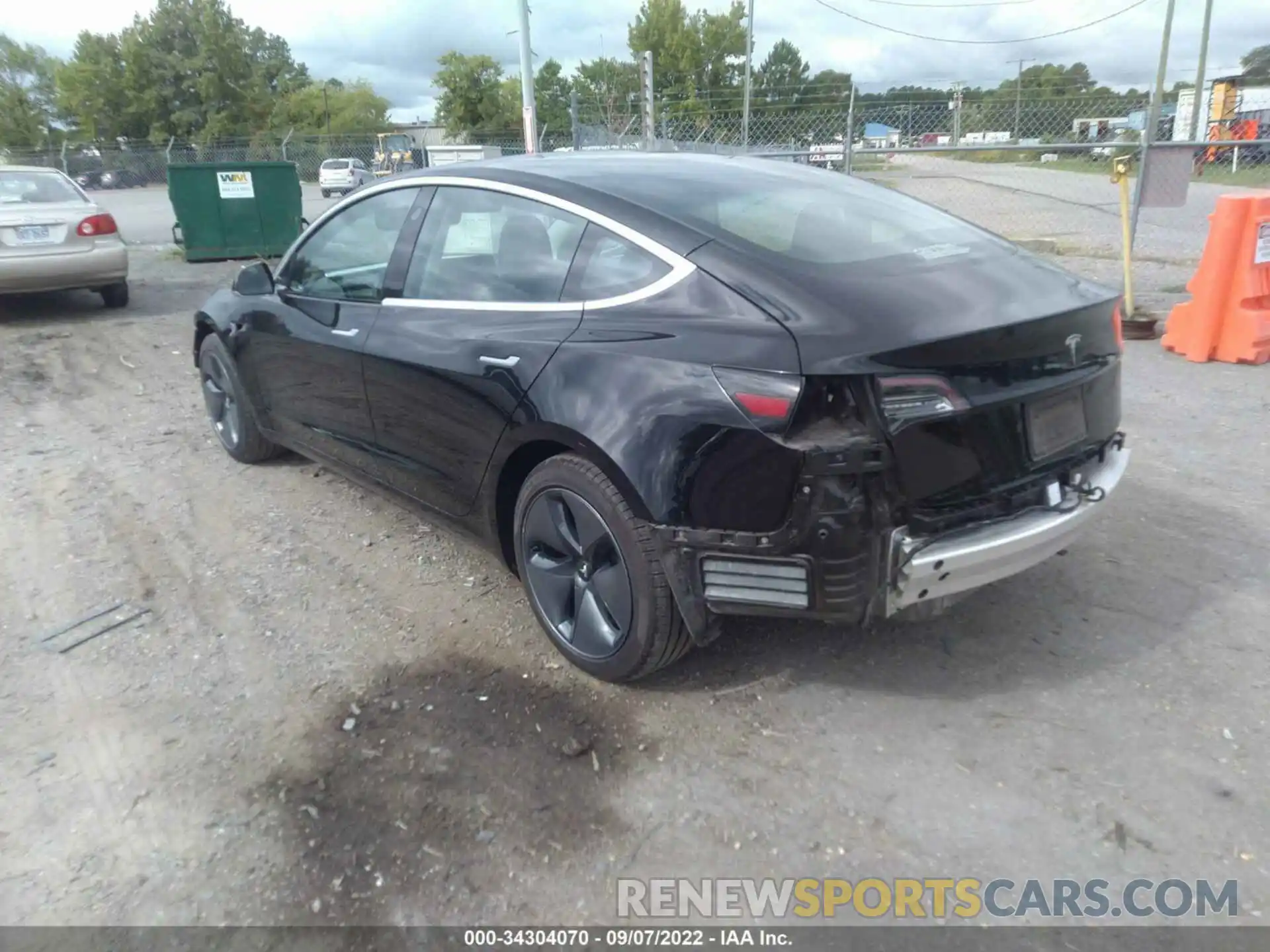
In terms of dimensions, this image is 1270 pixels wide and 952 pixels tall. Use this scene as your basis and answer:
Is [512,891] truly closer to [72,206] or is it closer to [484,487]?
[484,487]

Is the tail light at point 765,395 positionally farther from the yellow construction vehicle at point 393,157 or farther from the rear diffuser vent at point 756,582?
the yellow construction vehicle at point 393,157

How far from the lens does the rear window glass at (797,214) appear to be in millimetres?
3031

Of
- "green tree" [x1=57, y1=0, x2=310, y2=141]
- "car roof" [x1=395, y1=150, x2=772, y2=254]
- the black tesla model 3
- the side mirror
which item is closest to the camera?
the black tesla model 3

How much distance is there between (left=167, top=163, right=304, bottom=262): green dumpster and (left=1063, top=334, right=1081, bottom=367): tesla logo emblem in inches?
480

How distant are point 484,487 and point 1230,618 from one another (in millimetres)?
2755

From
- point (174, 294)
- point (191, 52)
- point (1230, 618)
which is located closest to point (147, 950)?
point (1230, 618)

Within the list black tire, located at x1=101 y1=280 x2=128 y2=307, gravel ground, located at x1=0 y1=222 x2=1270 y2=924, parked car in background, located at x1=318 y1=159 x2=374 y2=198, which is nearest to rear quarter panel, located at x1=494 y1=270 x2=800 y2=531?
gravel ground, located at x1=0 y1=222 x2=1270 y2=924

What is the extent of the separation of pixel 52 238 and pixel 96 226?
1.43ft

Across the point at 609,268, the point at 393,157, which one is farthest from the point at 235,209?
the point at 393,157

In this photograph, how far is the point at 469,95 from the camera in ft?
190

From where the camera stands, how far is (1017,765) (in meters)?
2.81

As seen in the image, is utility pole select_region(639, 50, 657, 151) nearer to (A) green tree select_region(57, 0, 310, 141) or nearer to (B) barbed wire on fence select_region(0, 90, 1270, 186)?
(B) barbed wire on fence select_region(0, 90, 1270, 186)

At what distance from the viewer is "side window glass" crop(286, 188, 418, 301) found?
394cm

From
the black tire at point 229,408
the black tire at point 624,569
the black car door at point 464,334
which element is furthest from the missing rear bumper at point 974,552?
the black tire at point 229,408
